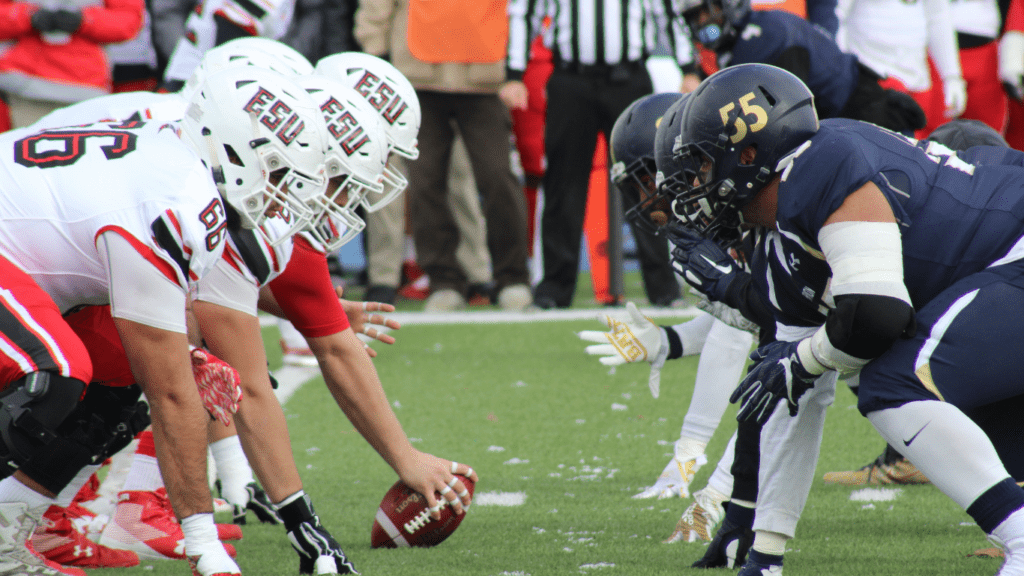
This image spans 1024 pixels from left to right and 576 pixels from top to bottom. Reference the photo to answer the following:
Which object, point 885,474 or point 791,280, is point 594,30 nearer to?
point 885,474

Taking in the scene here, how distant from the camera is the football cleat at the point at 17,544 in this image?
278 centimetres

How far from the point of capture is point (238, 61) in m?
3.73

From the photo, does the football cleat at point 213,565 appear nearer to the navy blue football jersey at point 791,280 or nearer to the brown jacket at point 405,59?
the navy blue football jersey at point 791,280

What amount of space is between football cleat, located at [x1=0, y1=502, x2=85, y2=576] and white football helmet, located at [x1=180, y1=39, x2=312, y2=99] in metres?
1.46

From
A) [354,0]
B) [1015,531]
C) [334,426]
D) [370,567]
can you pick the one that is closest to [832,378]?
[1015,531]

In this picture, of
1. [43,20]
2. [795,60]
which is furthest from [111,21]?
[795,60]

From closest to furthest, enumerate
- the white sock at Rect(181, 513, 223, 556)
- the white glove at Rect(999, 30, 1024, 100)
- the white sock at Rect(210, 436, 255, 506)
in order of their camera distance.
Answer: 1. the white sock at Rect(181, 513, 223, 556)
2. the white sock at Rect(210, 436, 255, 506)
3. the white glove at Rect(999, 30, 1024, 100)

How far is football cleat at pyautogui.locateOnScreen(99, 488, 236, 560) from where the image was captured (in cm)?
329

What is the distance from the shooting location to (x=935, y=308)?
8.04 feet

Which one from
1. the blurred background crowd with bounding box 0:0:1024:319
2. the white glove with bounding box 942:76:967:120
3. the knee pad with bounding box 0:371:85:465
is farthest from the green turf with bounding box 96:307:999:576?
the white glove with bounding box 942:76:967:120

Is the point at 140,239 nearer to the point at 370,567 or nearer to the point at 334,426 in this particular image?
the point at 370,567

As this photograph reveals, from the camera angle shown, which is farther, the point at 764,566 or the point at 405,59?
the point at 405,59

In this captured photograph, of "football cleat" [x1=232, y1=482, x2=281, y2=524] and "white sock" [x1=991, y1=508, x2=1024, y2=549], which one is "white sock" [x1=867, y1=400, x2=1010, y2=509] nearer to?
"white sock" [x1=991, y1=508, x2=1024, y2=549]

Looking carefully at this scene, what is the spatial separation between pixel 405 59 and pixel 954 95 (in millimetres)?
3638
